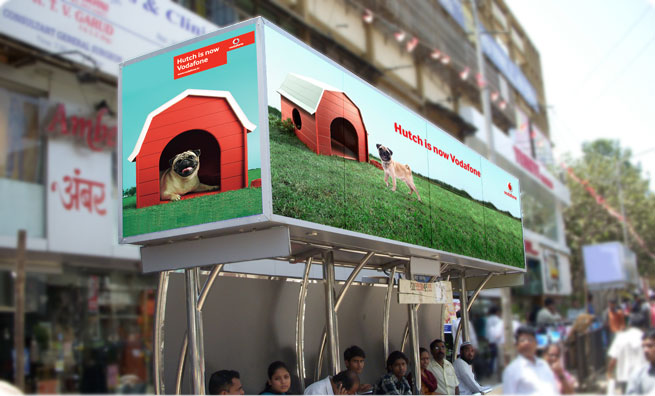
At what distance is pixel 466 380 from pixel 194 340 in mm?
5209

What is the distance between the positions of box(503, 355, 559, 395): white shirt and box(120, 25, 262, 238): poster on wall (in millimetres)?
1893

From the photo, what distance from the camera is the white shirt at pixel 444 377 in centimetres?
865

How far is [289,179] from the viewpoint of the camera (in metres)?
4.91

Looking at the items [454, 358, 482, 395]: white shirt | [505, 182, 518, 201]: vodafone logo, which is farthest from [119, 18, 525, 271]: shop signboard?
[505, 182, 518, 201]: vodafone logo

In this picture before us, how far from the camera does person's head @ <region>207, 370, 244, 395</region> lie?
5457 mm

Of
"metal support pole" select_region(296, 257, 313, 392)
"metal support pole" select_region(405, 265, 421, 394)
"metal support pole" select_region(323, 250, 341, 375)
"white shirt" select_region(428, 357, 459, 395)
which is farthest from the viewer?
"white shirt" select_region(428, 357, 459, 395)

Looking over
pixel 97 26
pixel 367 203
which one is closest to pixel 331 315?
pixel 367 203

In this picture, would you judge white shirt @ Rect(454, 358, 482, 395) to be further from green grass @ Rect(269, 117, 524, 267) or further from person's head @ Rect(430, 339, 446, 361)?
green grass @ Rect(269, 117, 524, 267)

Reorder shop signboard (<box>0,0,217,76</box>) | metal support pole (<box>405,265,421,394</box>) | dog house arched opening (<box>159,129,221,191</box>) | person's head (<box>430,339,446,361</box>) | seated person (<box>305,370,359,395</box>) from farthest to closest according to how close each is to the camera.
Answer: shop signboard (<box>0,0,217,76</box>) < person's head (<box>430,339,446,361</box>) < metal support pole (<box>405,265,421,394</box>) < seated person (<box>305,370,359,395</box>) < dog house arched opening (<box>159,129,221,191</box>)

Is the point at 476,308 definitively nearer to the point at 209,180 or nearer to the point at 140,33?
the point at 140,33

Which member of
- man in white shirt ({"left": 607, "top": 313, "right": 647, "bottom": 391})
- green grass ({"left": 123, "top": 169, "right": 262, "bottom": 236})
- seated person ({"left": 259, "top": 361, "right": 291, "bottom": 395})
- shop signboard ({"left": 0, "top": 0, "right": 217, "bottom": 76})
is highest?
shop signboard ({"left": 0, "top": 0, "right": 217, "bottom": 76})

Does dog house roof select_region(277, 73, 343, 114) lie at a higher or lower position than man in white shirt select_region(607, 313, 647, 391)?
higher

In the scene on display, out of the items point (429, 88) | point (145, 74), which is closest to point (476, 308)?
point (429, 88)

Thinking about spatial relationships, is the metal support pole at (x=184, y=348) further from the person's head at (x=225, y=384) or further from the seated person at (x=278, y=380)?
the seated person at (x=278, y=380)
